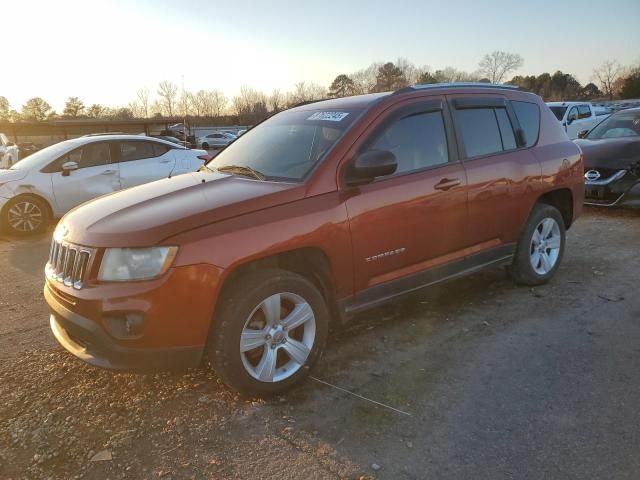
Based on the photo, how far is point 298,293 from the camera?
9.89 feet

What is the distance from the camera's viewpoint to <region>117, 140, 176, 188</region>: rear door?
27.7 feet

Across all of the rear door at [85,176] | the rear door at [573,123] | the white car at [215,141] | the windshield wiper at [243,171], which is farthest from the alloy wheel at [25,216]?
the white car at [215,141]

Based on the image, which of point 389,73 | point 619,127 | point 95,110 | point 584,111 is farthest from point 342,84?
point 619,127

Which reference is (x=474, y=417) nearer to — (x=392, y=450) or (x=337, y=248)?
(x=392, y=450)

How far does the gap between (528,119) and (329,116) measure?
2.14 m

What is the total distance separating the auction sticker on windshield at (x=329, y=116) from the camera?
366 cm

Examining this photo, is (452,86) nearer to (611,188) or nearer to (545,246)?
(545,246)

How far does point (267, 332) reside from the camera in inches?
116

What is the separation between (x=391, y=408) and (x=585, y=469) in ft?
3.30

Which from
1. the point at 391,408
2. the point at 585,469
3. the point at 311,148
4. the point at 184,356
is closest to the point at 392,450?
the point at 391,408

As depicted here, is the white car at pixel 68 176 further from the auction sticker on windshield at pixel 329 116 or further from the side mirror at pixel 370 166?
the side mirror at pixel 370 166

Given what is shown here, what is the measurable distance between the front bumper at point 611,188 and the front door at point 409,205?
488 centimetres

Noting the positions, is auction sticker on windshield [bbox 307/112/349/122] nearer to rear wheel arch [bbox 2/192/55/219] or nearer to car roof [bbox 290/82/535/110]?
car roof [bbox 290/82/535/110]

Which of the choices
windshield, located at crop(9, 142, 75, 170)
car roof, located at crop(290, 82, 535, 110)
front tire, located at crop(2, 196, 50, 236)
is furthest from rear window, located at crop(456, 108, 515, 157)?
front tire, located at crop(2, 196, 50, 236)
